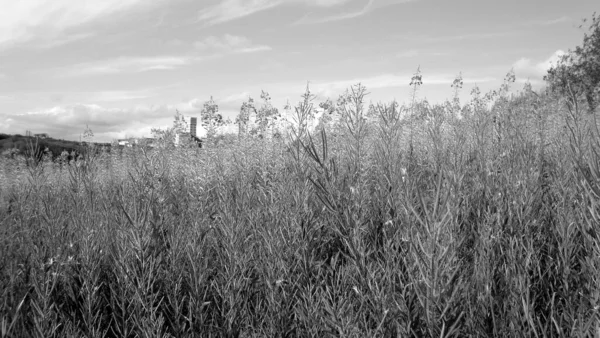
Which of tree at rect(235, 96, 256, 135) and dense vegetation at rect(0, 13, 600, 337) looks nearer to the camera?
dense vegetation at rect(0, 13, 600, 337)

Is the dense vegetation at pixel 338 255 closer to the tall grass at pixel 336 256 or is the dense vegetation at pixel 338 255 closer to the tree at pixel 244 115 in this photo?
the tall grass at pixel 336 256

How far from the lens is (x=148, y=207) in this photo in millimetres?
2633

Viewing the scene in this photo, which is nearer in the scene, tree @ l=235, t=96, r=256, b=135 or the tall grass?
the tall grass

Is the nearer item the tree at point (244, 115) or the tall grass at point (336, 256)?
the tall grass at point (336, 256)

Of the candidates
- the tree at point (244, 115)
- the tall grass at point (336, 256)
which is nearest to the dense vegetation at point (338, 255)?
the tall grass at point (336, 256)

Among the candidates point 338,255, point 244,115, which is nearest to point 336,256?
point 338,255

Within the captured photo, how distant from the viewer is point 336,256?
2.35 m

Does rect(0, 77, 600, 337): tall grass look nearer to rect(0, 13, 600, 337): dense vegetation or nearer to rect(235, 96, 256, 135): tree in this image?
rect(0, 13, 600, 337): dense vegetation

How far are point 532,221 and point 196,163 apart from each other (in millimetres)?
6387

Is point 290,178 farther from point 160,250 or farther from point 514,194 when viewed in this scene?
point 514,194

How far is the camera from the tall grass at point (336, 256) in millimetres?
1863

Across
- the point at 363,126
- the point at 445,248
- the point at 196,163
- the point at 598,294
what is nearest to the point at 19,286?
the point at 363,126

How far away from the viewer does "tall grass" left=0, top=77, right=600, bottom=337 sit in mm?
1863

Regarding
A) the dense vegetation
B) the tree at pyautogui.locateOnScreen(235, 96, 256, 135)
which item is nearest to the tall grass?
the dense vegetation
